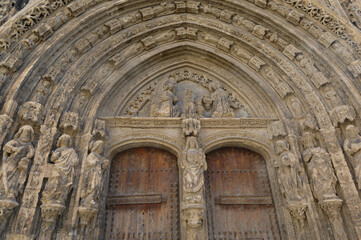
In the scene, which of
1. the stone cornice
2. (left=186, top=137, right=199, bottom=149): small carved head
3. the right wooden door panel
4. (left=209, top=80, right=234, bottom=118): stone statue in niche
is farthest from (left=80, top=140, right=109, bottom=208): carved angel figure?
(left=209, top=80, right=234, bottom=118): stone statue in niche

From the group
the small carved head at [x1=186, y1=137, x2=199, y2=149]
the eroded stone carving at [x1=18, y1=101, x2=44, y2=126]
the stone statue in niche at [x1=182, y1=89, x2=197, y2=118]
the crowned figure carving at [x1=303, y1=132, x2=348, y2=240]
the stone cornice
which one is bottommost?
the crowned figure carving at [x1=303, y1=132, x2=348, y2=240]

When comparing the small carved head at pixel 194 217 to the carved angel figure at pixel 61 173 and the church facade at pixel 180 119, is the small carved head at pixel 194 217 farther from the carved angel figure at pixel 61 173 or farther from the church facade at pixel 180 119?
the carved angel figure at pixel 61 173

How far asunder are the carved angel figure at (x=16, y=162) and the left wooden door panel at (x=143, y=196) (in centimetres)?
148

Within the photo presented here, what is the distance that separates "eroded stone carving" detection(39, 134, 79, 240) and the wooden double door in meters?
0.97

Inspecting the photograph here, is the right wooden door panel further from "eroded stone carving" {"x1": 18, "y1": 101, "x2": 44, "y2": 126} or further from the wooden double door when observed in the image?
"eroded stone carving" {"x1": 18, "y1": 101, "x2": 44, "y2": 126}

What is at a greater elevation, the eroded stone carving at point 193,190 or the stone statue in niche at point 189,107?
the stone statue in niche at point 189,107

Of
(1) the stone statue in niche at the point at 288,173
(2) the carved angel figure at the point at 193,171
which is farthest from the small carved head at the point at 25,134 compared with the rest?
(1) the stone statue in niche at the point at 288,173

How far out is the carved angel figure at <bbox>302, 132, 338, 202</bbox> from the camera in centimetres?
419

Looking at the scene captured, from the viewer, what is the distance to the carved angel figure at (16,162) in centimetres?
362

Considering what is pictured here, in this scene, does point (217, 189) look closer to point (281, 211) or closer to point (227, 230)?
point (227, 230)

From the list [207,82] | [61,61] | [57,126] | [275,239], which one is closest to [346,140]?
[275,239]

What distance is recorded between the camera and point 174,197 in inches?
189

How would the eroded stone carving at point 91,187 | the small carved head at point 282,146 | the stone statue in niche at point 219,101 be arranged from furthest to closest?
1. the stone statue in niche at point 219,101
2. the small carved head at point 282,146
3. the eroded stone carving at point 91,187

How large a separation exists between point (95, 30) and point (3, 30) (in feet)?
5.36
